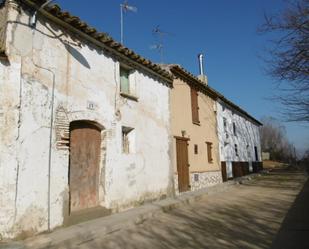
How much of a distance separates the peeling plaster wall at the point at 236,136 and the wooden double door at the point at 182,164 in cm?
629

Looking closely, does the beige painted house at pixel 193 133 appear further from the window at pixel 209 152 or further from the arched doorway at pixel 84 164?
the arched doorway at pixel 84 164

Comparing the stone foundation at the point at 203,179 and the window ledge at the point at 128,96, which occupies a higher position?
the window ledge at the point at 128,96

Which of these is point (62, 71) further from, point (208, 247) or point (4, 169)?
point (208, 247)

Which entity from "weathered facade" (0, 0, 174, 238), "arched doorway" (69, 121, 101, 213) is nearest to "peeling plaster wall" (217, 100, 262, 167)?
"weathered facade" (0, 0, 174, 238)

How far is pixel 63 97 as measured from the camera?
7.50 meters

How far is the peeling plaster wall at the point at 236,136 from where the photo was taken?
20891 millimetres

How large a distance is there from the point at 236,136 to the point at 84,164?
18.7 m

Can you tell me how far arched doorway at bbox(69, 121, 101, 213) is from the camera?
7.88 meters

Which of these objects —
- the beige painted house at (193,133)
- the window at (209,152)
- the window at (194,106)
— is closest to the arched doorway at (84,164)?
the beige painted house at (193,133)

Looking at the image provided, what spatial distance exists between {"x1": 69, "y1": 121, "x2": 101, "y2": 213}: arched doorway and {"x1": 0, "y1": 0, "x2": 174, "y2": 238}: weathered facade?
2cm

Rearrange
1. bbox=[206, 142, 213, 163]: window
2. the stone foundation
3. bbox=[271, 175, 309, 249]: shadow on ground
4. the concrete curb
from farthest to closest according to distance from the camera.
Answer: bbox=[206, 142, 213, 163]: window → the stone foundation → the concrete curb → bbox=[271, 175, 309, 249]: shadow on ground

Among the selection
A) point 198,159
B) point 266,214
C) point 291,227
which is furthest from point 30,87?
point 198,159

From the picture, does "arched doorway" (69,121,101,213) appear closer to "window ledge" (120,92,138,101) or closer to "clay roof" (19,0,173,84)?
"window ledge" (120,92,138,101)

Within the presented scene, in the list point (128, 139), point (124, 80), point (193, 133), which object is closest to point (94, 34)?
point (124, 80)
